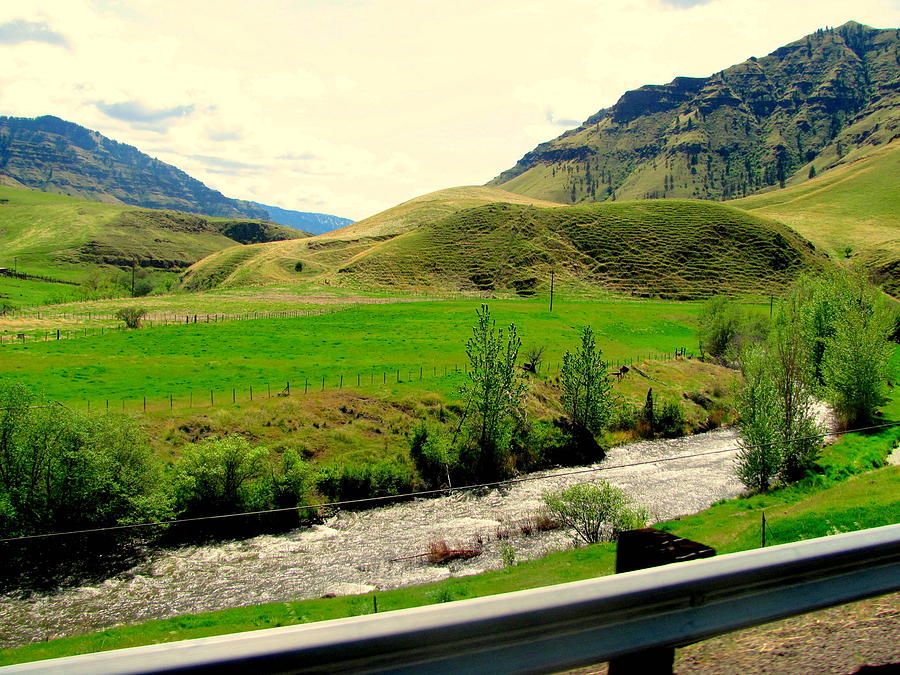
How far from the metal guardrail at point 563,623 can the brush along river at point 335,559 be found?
67.1 ft

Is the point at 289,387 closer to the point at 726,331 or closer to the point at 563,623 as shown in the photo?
the point at 563,623

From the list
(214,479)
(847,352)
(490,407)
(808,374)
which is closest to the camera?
(214,479)

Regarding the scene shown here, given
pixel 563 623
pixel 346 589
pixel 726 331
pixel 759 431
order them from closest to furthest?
pixel 563 623 < pixel 346 589 < pixel 759 431 < pixel 726 331

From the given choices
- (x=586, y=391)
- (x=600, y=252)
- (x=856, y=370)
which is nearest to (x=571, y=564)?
(x=586, y=391)

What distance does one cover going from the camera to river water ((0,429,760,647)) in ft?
79.2

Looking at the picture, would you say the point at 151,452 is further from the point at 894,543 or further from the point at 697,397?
the point at 697,397

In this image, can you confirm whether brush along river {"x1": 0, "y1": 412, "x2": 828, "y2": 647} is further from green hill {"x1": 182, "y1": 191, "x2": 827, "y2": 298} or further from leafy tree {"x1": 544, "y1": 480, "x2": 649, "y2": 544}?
green hill {"x1": 182, "y1": 191, "x2": 827, "y2": 298}

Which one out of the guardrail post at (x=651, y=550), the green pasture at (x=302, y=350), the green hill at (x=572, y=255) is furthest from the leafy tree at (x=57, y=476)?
the green hill at (x=572, y=255)

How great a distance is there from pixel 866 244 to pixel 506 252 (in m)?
113

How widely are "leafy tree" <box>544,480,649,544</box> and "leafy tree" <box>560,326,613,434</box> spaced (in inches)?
725

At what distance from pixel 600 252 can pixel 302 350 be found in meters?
116

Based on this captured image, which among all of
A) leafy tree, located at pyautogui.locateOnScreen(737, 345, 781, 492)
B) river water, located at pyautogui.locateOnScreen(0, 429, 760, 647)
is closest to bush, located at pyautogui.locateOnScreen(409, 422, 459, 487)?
river water, located at pyautogui.locateOnScreen(0, 429, 760, 647)

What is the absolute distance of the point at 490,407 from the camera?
43.8 metres

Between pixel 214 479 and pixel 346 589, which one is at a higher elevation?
pixel 214 479
